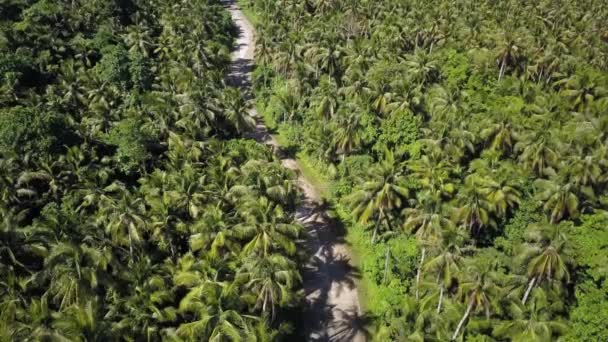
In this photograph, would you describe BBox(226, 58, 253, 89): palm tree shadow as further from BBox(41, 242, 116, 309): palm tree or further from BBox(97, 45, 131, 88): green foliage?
BBox(41, 242, 116, 309): palm tree

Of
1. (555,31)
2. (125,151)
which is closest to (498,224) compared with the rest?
(125,151)

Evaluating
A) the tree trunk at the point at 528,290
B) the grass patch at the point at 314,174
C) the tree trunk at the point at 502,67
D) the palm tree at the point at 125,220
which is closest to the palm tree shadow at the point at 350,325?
the tree trunk at the point at 528,290

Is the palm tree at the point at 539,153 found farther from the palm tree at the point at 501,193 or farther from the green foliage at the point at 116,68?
the green foliage at the point at 116,68

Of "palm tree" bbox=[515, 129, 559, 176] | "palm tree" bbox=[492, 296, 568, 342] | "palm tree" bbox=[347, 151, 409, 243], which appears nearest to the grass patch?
"palm tree" bbox=[347, 151, 409, 243]

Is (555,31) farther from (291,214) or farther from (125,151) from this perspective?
(125,151)

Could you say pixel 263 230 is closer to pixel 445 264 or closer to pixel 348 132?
pixel 445 264

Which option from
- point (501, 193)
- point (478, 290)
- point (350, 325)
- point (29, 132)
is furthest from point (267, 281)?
point (29, 132)
